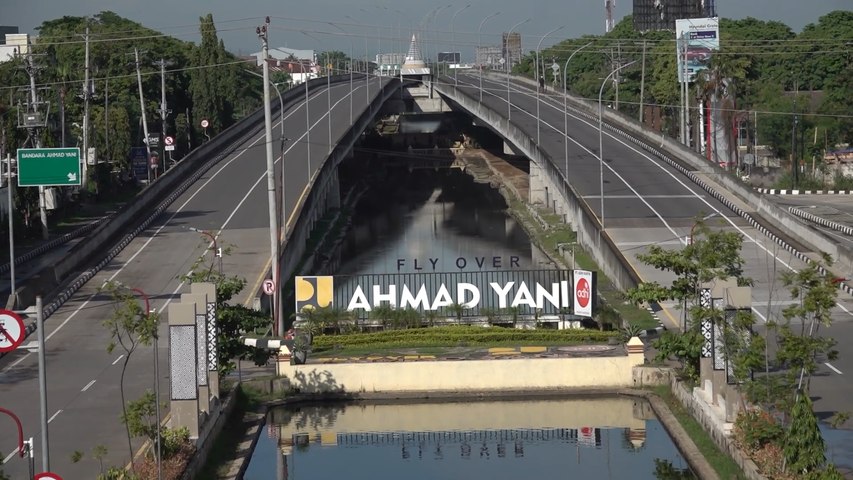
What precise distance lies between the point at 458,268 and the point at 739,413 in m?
43.3

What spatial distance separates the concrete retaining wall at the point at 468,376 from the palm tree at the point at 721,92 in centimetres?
7734

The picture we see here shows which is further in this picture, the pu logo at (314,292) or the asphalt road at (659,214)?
the pu logo at (314,292)

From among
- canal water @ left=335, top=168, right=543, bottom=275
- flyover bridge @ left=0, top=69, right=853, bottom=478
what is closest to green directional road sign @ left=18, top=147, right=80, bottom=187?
flyover bridge @ left=0, top=69, right=853, bottom=478

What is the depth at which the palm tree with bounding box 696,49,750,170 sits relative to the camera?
116625 mm

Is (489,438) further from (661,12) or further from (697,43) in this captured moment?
(661,12)

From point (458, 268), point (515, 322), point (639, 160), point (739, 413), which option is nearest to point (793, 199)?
point (639, 160)

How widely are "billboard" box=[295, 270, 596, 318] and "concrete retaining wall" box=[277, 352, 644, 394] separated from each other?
1066cm

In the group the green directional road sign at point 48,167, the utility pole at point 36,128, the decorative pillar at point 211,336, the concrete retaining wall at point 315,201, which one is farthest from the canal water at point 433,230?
the decorative pillar at point 211,336

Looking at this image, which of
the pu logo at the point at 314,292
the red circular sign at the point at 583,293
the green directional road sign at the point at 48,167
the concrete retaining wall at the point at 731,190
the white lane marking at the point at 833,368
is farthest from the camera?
the concrete retaining wall at the point at 731,190

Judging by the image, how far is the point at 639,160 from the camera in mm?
95188

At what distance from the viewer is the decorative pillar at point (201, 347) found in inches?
1390

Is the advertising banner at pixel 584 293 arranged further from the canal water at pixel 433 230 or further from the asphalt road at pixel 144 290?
the asphalt road at pixel 144 290

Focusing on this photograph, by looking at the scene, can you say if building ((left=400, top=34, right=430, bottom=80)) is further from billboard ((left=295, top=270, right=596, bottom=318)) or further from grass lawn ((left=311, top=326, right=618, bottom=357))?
grass lawn ((left=311, top=326, right=618, bottom=357))

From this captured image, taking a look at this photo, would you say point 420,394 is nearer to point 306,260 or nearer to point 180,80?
point 306,260
